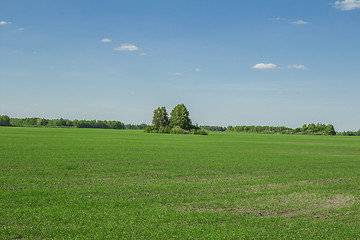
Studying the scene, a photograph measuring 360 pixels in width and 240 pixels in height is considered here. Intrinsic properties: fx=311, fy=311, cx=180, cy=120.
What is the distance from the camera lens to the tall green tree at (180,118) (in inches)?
4473

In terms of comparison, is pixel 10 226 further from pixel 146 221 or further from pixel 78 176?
pixel 78 176

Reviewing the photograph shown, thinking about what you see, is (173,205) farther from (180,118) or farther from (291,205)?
(180,118)

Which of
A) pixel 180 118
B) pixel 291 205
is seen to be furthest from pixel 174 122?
pixel 291 205

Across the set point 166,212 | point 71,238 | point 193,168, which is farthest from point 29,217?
point 193,168

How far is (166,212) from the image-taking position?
32.3 ft

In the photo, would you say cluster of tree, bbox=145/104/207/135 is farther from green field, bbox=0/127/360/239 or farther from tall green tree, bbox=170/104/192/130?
green field, bbox=0/127/360/239

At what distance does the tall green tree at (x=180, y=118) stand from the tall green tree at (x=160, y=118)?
2.34 m

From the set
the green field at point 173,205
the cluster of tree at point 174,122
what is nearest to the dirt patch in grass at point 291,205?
the green field at point 173,205

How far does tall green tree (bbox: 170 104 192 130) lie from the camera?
11362cm

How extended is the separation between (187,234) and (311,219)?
420 cm

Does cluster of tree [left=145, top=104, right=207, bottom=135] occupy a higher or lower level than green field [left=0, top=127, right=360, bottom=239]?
higher

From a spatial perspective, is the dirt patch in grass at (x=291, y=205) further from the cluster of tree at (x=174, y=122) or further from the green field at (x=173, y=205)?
the cluster of tree at (x=174, y=122)

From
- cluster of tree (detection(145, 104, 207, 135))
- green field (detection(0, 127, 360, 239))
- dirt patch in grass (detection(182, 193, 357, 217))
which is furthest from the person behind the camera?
cluster of tree (detection(145, 104, 207, 135))

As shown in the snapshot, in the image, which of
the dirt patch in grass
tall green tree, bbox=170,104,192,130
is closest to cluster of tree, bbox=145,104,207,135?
tall green tree, bbox=170,104,192,130
